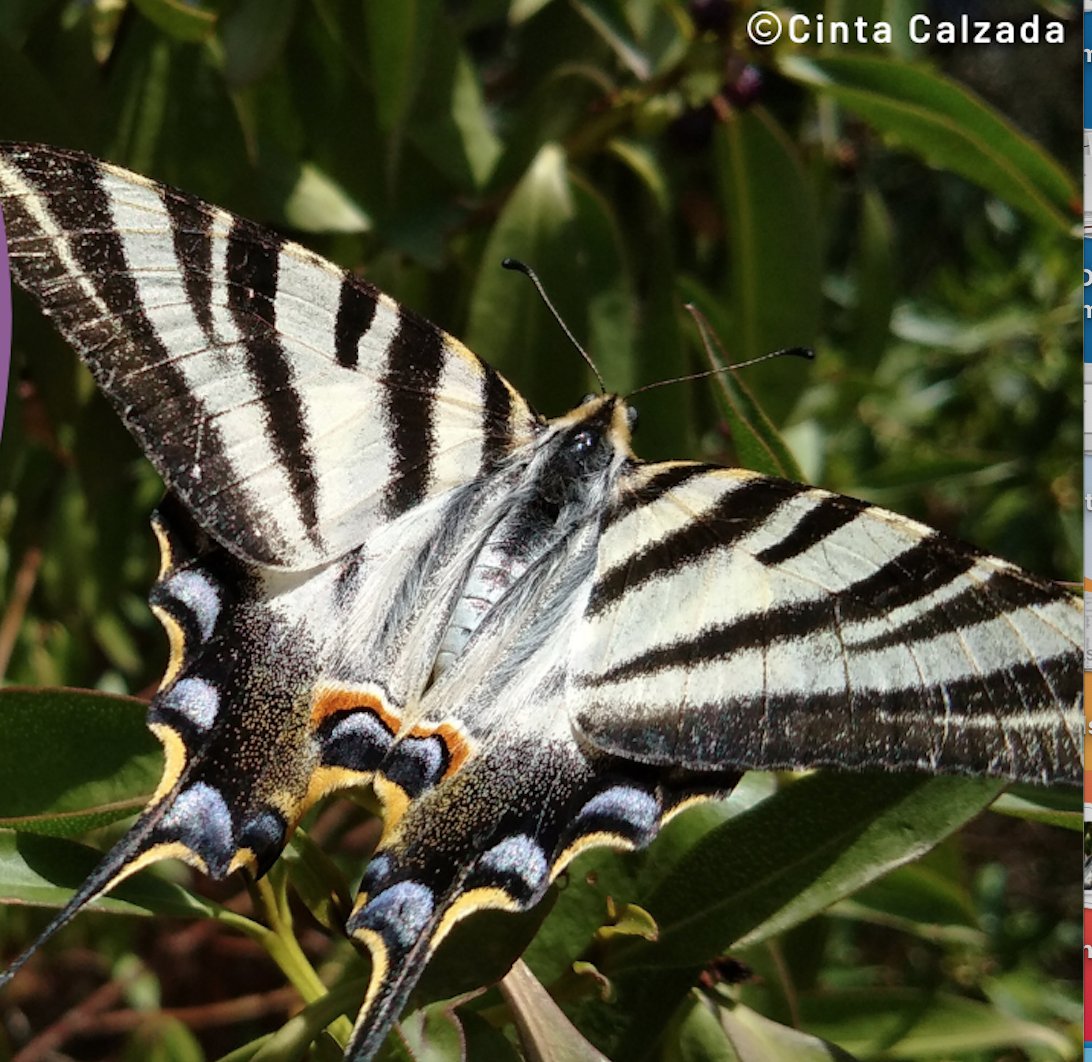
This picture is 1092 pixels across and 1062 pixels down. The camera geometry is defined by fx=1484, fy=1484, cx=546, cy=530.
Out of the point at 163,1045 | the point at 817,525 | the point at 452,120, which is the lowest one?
the point at 163,1045

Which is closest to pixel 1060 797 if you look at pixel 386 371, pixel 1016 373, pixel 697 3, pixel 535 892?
pixel 535 892

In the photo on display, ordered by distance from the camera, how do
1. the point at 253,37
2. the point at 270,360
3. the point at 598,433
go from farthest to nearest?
1. the point at 253,37
2. the point at 598,433
3. the point at 270,360

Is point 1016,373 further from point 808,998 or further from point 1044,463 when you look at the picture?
point 808,998

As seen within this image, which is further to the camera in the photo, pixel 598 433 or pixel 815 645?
pixel 598 433

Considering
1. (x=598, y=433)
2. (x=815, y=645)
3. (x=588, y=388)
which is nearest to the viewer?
(x=815, y=645)

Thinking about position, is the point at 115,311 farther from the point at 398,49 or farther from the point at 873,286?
the point at 873,286

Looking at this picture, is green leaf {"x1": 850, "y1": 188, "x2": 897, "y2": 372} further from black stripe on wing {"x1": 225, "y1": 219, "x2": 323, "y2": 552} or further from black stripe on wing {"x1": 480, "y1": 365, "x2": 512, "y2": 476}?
black stripe on wing {"x1": 225, "y1": 219, "x2": 323, "y2": 552}

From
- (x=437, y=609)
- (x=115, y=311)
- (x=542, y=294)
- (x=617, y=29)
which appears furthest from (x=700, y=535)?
(x=617, y=29)
